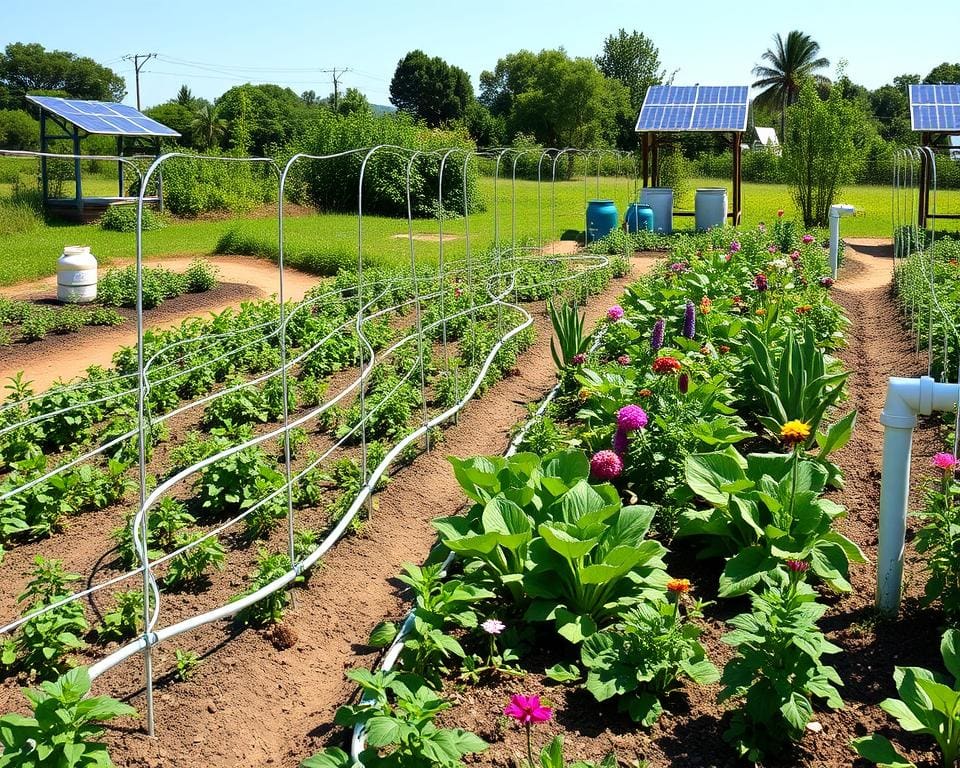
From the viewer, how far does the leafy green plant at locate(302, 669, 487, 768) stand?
8.84 feet

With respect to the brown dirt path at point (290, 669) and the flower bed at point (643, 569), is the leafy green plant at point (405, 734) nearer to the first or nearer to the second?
the flower bed at point (643, 569)

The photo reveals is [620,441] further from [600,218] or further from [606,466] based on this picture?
[600,218]

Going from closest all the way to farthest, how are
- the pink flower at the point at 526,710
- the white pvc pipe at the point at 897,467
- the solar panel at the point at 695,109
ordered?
the pink flower at the point at 526,710
the white pvc pipe at the point at 897,467
the solar panel at the point at 695,109

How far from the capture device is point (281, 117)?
49.3m

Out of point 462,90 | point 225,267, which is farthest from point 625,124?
point 225,267

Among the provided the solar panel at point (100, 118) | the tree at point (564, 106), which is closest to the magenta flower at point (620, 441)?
the solar panel at point (100, 118)

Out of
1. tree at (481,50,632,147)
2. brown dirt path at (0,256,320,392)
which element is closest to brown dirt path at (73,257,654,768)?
brown dirt path at (0,256,320,392)

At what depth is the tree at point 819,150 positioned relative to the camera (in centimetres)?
2012

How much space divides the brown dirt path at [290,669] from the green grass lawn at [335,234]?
22.9 ft

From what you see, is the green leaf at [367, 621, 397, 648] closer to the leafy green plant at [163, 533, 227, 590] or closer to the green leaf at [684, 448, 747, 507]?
the leafy green plant at [163, 533, 227, 590]

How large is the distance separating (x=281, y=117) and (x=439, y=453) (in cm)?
4608

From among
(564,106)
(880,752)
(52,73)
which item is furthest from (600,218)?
(52,73)

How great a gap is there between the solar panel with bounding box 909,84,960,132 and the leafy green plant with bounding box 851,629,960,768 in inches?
696

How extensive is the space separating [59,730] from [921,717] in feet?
8.05
